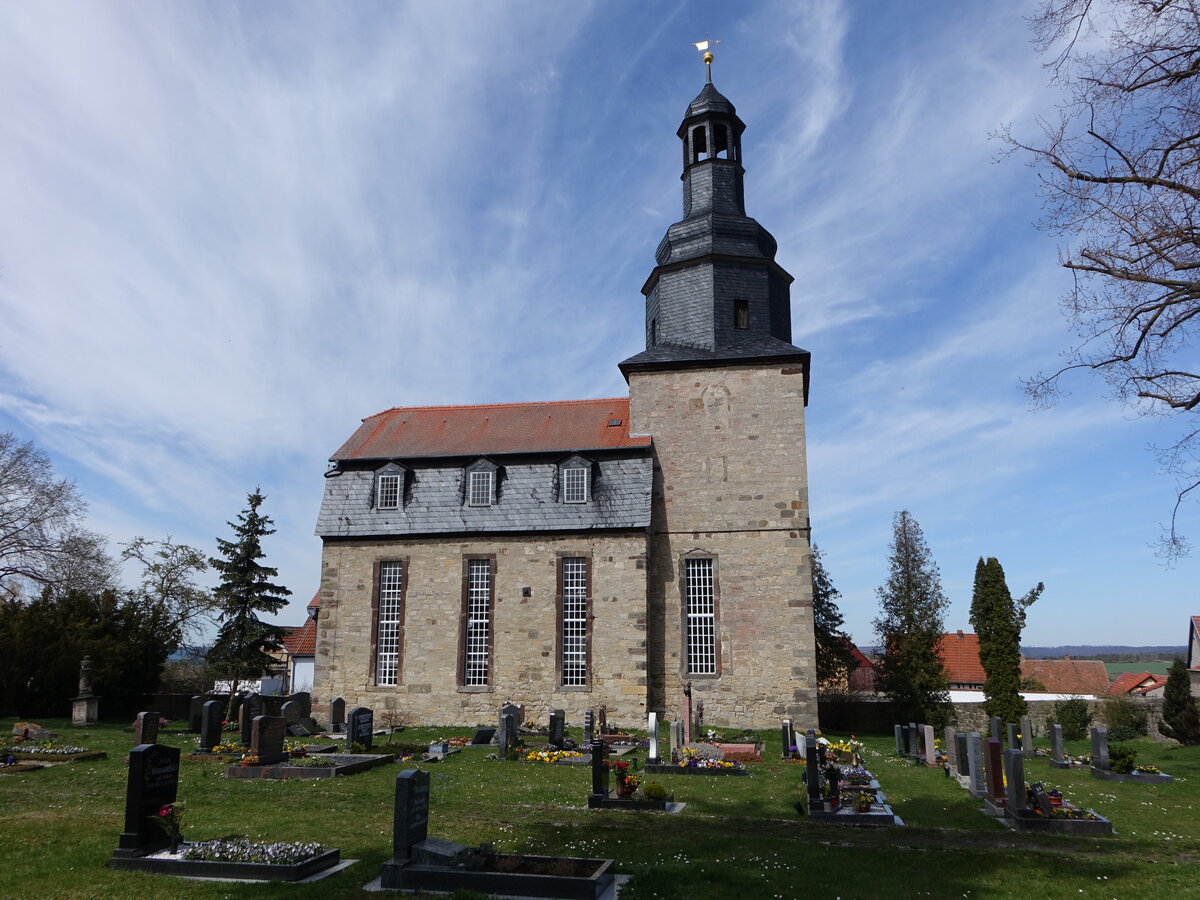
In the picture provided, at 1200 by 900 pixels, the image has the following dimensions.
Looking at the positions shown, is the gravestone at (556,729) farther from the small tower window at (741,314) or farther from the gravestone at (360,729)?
the small tower window at (741,314)

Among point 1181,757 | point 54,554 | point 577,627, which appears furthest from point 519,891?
point 54,554

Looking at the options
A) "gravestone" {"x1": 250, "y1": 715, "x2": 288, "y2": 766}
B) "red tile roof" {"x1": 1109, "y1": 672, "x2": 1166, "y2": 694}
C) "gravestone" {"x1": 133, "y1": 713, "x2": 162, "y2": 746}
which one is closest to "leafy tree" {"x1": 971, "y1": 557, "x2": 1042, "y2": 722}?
"gravestone" {"x1": 250, "y1": 715, "x2": 288, "y2": 766}

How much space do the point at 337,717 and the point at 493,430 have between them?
9.98 m

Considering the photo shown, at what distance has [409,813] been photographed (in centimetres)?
862

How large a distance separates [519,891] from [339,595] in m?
19.1

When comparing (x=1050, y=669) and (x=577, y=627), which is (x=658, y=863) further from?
(x=1050, y=669)

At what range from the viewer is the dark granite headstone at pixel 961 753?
15.6m

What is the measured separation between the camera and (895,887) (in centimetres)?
849

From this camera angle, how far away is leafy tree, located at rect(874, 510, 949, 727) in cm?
3062

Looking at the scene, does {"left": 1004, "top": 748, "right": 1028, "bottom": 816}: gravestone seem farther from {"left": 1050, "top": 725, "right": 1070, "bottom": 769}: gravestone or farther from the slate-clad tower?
the slate-clad tower

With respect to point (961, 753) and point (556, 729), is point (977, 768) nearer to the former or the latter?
point (961, 753)

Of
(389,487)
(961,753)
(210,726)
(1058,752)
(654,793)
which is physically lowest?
(1058,752)

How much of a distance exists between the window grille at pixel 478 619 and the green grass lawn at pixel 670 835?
8571 mm

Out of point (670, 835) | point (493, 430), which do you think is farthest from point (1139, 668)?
point (670, 835)
